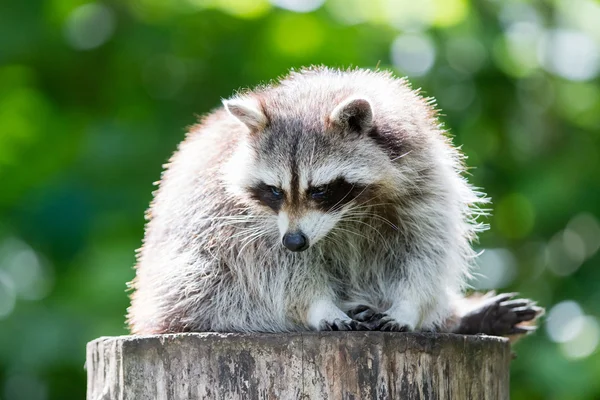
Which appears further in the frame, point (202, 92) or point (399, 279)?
point (202, 92)

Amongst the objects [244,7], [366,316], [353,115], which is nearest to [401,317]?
[366,316]

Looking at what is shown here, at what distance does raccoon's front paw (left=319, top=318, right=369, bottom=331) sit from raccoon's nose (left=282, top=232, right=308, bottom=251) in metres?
0.31

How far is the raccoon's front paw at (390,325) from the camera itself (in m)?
3.62

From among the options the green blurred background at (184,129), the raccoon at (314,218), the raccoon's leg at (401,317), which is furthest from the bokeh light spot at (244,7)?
the raccoon's leg at (401,317)

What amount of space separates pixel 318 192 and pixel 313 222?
6.1 inches

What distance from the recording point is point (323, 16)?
21.7ft

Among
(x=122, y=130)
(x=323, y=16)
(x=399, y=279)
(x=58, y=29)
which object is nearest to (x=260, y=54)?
(x=323, y=16)

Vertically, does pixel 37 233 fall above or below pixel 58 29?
below

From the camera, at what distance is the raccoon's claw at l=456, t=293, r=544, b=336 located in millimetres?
4512

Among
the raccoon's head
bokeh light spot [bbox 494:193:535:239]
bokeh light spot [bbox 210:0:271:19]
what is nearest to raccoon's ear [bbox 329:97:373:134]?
the raccoon's head

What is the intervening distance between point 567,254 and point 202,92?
299 cm

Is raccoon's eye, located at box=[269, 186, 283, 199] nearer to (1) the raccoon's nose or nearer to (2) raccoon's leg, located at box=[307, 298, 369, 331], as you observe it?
(1) the raccoon's nose

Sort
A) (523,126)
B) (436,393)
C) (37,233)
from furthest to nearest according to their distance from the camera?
1. (523,126)
2. (37,233)
3. (436,393)

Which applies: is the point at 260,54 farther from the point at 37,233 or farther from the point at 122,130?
the point at 37,233
